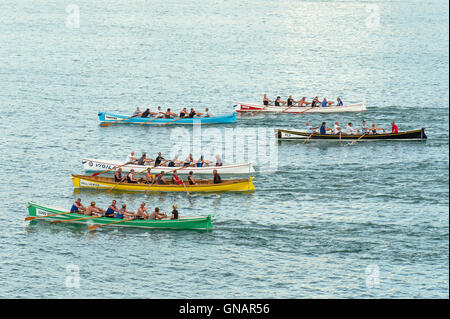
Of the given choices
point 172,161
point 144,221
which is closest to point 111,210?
point 144,221

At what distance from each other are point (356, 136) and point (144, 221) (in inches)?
1258

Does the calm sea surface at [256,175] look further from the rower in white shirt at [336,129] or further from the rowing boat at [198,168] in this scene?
the rowing boat at [198,168]

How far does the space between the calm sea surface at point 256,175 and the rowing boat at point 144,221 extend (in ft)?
2.32

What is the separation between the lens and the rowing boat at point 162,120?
305 ft

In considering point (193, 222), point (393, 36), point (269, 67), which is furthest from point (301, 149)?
point (393, 36)

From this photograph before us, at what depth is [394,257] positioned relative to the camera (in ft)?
188

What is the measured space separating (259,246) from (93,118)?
1790 inches

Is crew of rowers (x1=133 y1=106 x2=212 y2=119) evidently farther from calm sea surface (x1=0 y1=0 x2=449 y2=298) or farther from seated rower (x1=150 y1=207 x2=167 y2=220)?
seated rower (x1=150 y1=207 x2=167 y2=220)

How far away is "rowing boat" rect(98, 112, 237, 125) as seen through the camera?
9306cm

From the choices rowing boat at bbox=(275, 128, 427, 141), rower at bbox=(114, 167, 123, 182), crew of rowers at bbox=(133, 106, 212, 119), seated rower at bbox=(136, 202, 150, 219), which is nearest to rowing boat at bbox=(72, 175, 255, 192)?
rower at bbox=(114, 167, 123, 182)

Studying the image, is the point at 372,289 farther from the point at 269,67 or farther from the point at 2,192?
the point at 269,67

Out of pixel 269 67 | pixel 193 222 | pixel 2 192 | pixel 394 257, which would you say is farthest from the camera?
pixel 269 67

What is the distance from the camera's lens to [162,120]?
306ft

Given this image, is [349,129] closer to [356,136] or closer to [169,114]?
[356,136]
